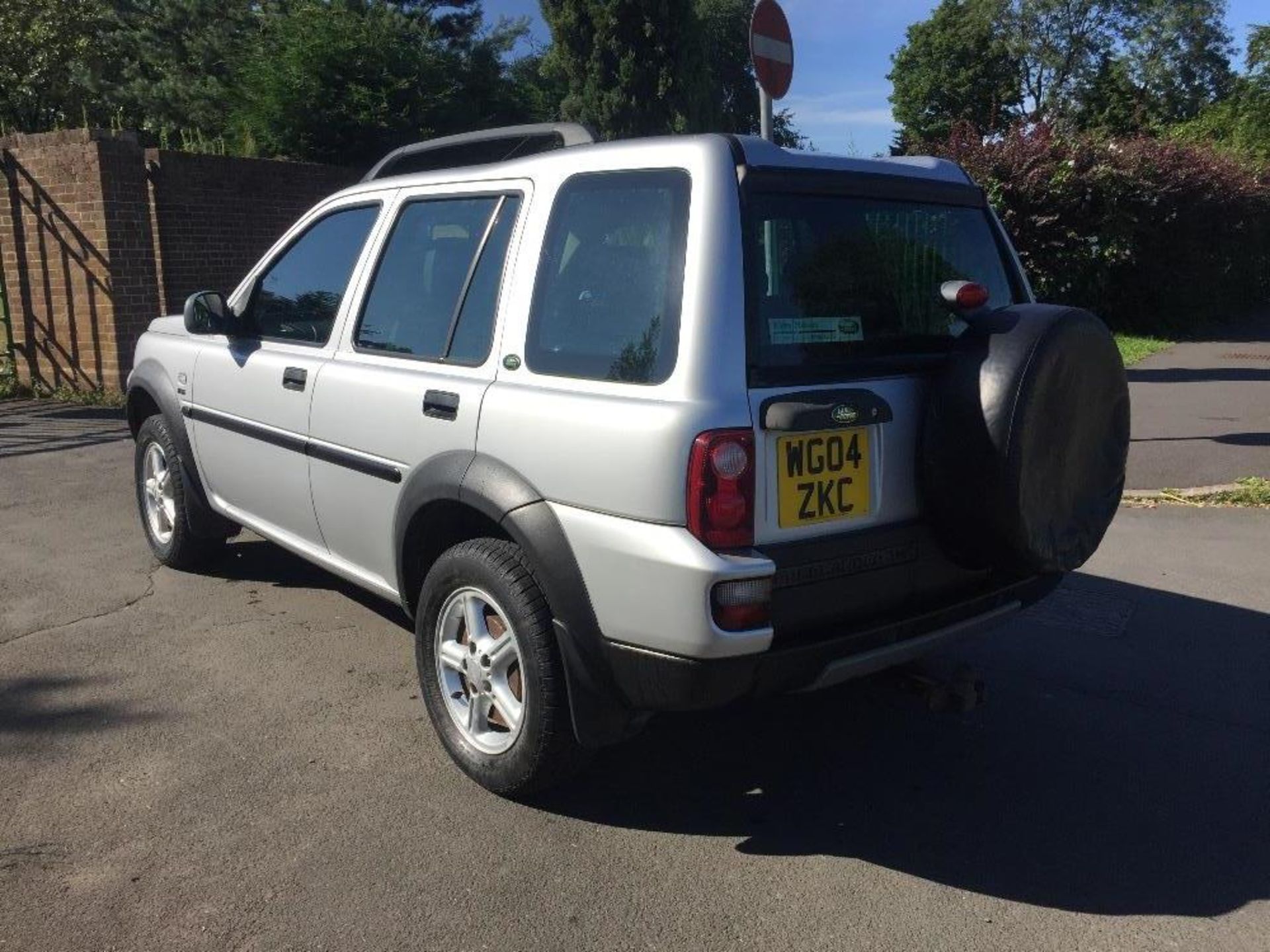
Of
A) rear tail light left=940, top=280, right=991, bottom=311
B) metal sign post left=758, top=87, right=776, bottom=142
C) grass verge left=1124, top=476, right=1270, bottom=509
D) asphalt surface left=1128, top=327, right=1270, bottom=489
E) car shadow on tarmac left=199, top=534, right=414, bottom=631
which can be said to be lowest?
grass verge left=1124, top=476, right=1270, bottom=509

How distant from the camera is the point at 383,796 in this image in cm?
351

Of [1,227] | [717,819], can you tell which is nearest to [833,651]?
[717,819]

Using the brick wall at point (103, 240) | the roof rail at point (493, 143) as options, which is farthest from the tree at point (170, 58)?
the roof rail at point (493, 143)

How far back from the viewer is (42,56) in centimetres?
2186

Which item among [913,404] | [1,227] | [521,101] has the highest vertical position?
[521,101]

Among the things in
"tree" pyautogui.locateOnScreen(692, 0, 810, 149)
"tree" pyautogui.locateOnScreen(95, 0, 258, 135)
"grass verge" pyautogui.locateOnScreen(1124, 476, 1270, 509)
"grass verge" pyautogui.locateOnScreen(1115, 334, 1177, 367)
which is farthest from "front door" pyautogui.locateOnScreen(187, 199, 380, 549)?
"tree" pyautogui.locateOnScreen(692, 0, 810, 149)

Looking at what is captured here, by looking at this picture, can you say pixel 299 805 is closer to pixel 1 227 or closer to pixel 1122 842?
pixel 1122 842

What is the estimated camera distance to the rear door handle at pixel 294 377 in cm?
428

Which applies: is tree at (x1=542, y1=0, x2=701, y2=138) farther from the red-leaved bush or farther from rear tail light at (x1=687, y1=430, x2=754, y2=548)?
rear tail light at (x1=687, y1=430, x2=754, y2=548)

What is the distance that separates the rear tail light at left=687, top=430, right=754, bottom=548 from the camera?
9.17 feet

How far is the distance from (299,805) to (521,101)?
20.3m

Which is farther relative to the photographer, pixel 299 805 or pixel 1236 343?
pixel 1236 343

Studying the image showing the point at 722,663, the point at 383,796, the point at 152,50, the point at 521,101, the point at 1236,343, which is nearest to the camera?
the point at 722,663

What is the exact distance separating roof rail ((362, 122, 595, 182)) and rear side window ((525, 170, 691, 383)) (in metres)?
0.50
